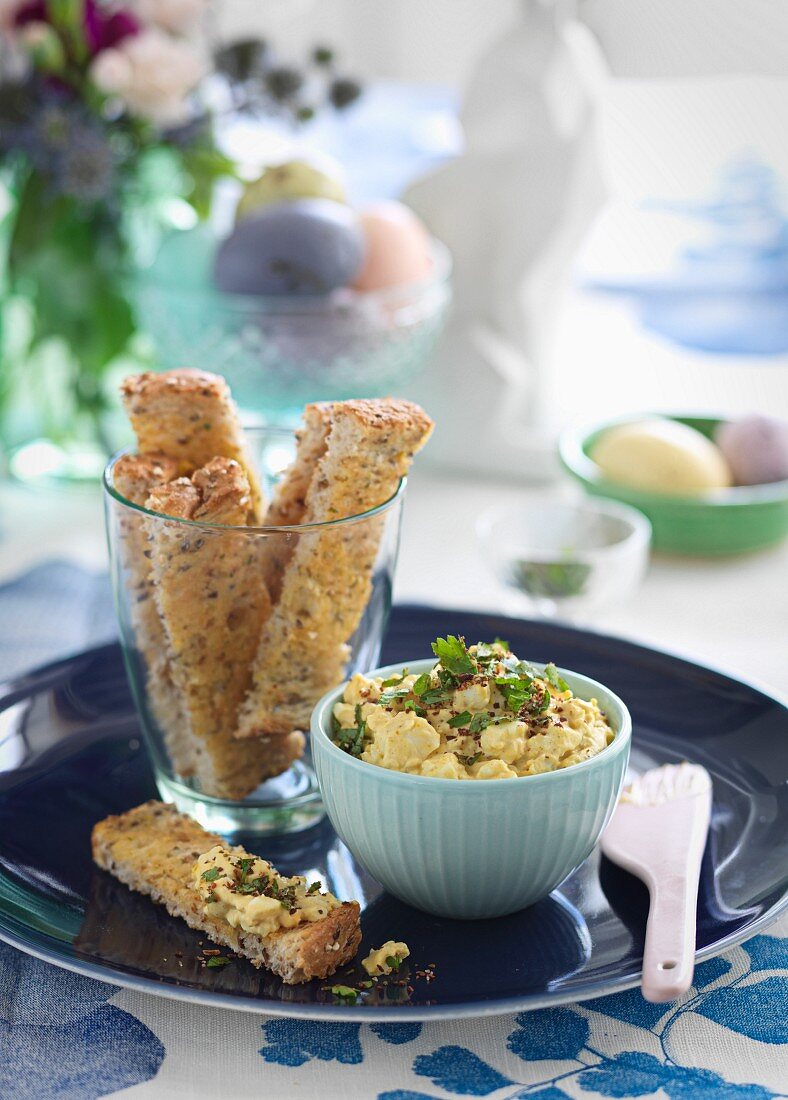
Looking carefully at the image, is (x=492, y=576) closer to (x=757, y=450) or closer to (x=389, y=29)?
(x=757, y=450)

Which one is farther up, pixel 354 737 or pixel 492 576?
pixel 354 737

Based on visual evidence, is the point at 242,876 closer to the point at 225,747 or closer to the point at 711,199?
the point at 225,747

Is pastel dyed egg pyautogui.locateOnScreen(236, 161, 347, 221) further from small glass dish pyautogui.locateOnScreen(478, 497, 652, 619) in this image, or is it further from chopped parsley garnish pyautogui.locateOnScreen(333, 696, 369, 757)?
chopped parsley garnish pyautogui.locateOnScreen(333, 696, 369, 757)

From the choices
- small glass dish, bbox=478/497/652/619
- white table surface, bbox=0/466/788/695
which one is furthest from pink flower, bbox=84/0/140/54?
small glass dish, bbox=478/497/652/619

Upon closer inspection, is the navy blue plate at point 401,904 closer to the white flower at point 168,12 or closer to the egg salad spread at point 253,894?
the egg salad spread at point 253,894

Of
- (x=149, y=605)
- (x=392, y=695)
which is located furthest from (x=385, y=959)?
(x=149, y=605)

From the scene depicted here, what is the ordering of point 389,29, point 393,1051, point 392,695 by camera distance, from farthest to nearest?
point 389,29, point 392,695, point 393,1051

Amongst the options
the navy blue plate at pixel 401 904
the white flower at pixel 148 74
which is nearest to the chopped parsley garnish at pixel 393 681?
the navy blue plate at pixel 401 904
